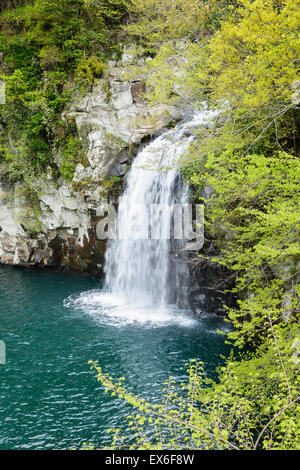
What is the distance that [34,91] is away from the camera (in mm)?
18781

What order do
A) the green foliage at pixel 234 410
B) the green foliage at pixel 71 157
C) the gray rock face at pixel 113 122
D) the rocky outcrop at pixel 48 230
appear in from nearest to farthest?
the green foliage at pixel 234 410 < the gray rock face at pixel 113 122 < the green foliage at pixel 71 157 < the rocky outcrop at pixel 48 230

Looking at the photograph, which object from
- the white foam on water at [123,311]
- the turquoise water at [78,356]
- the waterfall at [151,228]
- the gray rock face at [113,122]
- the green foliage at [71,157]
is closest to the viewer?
the turquoise water at [78,356]

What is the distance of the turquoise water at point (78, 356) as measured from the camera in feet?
25.1

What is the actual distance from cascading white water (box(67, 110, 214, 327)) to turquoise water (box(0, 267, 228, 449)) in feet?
0.37

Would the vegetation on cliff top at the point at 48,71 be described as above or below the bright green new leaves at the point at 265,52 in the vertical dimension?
above

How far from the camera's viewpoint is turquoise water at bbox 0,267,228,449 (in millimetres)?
7664

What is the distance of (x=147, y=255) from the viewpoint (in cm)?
1491

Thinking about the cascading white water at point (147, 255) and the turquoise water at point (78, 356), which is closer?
the turquoise water at point (78, 356)

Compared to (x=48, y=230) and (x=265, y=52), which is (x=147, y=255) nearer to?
(x=48, y=230)

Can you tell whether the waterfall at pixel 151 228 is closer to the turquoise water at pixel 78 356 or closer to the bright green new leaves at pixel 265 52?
the turquoise water at pixel 78 356

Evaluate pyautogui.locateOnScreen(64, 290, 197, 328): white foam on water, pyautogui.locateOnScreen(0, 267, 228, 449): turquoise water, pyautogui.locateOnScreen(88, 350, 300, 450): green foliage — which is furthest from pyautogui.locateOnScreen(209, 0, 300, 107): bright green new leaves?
pyautogui.locateOnScreen(64, 290, 197, 328): white foam on water

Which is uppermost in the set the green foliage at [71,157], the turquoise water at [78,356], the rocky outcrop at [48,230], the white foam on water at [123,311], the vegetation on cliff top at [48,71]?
the vegetation on cliff top at [48,71]

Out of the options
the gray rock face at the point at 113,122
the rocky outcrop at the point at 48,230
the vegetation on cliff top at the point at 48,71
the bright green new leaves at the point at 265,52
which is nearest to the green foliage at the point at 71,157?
the vegetation on cliff top at the point at 48,71
